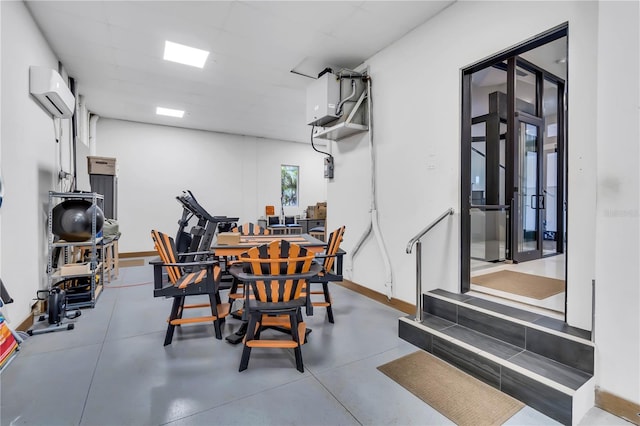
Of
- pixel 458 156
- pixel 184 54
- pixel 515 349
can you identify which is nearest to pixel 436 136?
pixel 458 156

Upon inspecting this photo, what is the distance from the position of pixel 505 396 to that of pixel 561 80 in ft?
17.8

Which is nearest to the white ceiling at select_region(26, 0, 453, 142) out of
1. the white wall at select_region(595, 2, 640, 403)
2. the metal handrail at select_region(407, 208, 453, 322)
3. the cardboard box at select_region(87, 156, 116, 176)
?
A: the cardboard box at select_region(87, 156, 116, 176)

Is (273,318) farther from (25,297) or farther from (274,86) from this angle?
(274,86)

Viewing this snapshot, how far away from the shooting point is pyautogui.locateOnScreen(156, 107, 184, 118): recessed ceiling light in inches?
246

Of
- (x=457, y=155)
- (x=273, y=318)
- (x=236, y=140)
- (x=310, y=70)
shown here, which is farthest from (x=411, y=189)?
(x=236, y=140)

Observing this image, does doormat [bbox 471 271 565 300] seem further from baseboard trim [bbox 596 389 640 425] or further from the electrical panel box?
the electrical panel box

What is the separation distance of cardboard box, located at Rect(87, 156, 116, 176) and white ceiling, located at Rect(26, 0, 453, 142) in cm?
121

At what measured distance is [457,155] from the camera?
2.97 m

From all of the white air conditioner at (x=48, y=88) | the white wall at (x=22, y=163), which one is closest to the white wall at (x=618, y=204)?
the white wall at (x=22, y=163)

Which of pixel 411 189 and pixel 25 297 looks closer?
pixel 25 297

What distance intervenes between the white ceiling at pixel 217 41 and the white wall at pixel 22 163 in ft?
1.42

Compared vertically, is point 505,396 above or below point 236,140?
below

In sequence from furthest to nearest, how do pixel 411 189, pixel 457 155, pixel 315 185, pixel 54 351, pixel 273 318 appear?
pixel 315 185 → pixel 411 189 → pixel 457 155 → pixel 273 318 → pixel 54 351

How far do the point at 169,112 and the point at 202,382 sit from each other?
601 cm
